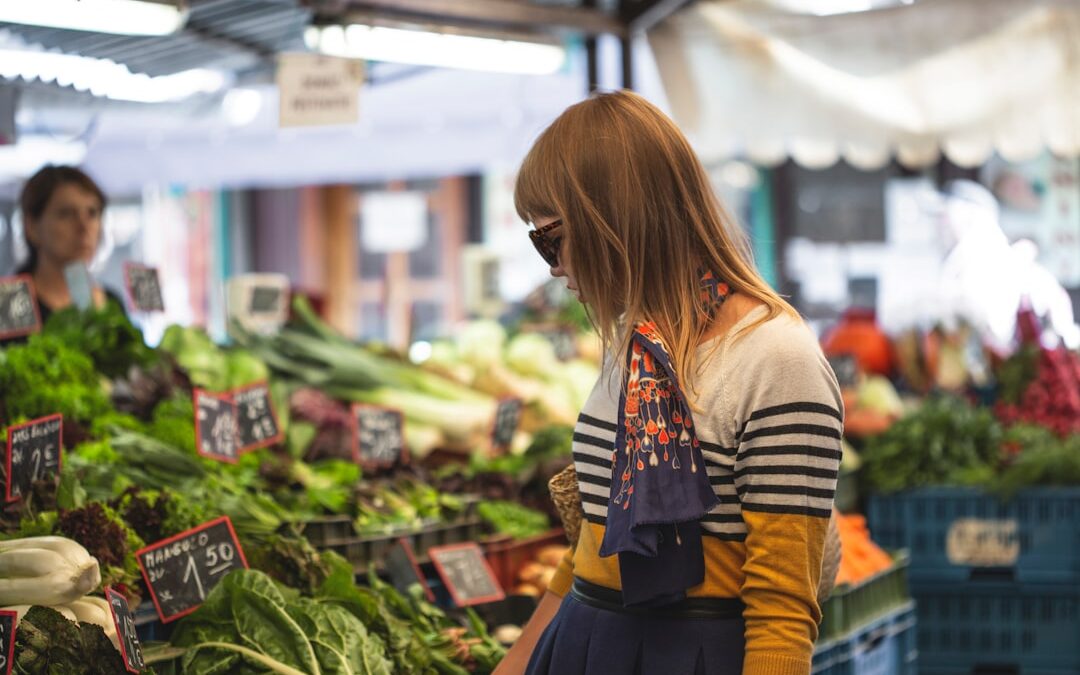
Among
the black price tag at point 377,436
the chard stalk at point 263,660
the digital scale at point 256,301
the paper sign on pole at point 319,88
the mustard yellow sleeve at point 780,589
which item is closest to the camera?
the mustard yellow sleeve at point 780,589

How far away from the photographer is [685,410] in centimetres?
170

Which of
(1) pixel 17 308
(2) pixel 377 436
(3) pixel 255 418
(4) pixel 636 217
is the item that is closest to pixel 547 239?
(4) pixel 636 217

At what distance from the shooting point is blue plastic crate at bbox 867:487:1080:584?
195 inches

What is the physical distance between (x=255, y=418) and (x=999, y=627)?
3.16m

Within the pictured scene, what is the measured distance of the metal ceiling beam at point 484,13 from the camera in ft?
14.0

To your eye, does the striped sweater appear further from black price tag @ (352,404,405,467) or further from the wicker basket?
black price tag @ (352,404,405,467)

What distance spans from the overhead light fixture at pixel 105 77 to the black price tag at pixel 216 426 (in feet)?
4.30

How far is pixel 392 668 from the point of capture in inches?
102

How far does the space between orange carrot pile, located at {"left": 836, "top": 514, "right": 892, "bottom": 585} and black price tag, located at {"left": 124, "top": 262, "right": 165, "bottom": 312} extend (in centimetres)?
242

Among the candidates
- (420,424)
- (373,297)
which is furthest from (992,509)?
(373,297)

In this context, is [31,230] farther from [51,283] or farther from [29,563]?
[29,563]

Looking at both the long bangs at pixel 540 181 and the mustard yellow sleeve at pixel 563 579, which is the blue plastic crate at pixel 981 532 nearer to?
the mustard yellow sleeve at pixel 563 579

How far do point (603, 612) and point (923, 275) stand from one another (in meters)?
8.23

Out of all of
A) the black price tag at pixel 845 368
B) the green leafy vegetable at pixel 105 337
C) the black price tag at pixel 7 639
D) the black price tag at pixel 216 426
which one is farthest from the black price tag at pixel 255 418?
the black price tag at pixel 845 368
